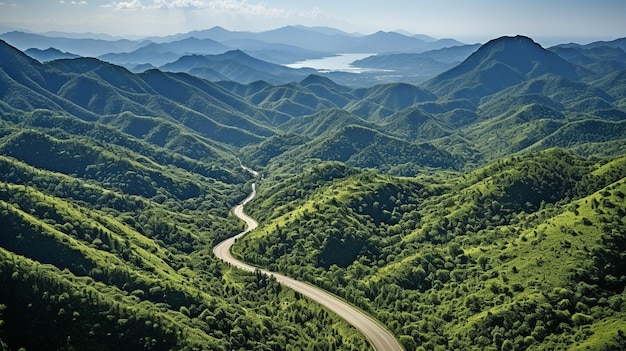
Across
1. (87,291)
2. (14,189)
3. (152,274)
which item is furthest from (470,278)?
(14,189)

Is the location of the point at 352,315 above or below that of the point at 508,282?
below

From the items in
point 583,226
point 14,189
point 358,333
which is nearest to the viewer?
point 358,333

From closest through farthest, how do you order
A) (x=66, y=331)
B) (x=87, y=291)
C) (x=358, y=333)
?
(x=66, y=331) → (x=87, y=291) → (x=358, y=333)

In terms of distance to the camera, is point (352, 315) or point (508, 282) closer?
point (508, 282)

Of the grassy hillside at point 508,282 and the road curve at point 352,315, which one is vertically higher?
the grassy hillside at point 508,282

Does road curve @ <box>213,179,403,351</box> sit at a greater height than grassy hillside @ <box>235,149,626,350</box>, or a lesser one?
lesser

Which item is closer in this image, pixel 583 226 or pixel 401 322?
pixel 401 322

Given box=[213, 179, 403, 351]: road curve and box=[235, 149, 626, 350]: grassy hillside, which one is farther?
box=[213, 179, 403, 351]: road curve

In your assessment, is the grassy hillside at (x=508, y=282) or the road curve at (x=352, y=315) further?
the road curve at (x=352, y=315)

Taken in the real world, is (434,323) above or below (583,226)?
below

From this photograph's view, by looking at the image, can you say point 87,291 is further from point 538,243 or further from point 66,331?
point 538,243

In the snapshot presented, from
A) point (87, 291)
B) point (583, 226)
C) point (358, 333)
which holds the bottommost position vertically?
point (358, 333)
